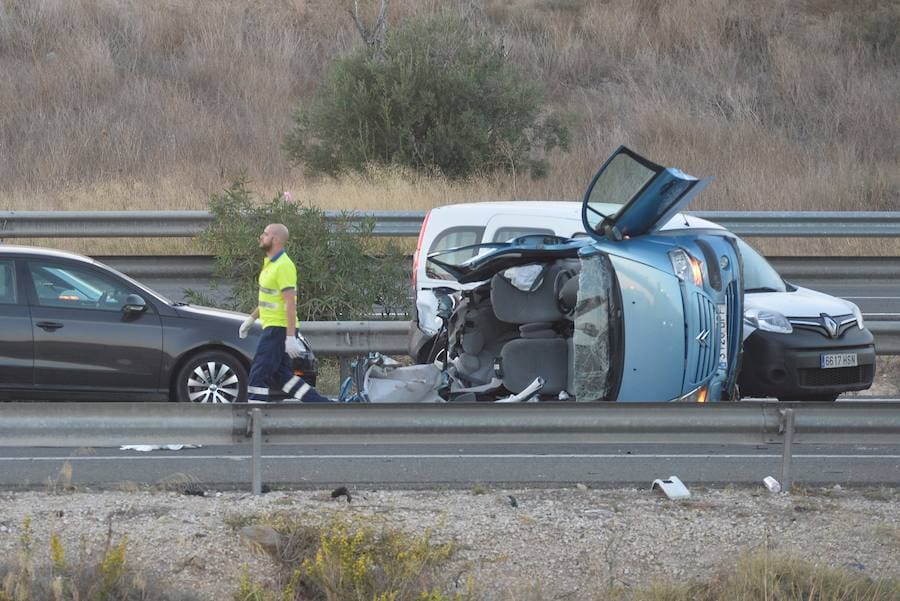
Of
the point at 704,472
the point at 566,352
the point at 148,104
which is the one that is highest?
the point at 148,104

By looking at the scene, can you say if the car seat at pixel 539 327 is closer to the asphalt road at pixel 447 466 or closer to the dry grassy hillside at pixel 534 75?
the asphalt road at pixel 447 466

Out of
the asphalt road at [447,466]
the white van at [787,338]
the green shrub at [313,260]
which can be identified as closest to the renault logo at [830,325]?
the white van at [787,338]

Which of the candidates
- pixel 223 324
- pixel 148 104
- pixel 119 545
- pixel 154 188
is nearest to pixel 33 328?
pixel 223 324

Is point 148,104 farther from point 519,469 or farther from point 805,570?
point 805,570

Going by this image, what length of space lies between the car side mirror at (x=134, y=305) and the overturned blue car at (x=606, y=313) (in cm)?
214

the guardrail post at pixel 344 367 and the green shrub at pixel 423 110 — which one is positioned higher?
the green shrub at pixel 423 110

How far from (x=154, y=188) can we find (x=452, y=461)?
14601 millimetres

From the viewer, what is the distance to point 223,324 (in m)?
11.2

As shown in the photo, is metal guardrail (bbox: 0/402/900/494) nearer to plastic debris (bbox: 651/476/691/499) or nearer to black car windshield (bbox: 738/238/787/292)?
plastic debris (bbox: 651/476/691/499)

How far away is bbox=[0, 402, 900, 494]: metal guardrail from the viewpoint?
294 inches

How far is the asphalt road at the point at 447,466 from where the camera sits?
27.9ft

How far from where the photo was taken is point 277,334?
404 inches

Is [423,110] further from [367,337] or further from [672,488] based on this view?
[672,488]

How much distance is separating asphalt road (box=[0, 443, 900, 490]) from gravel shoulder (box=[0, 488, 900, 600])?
0.57 meters
